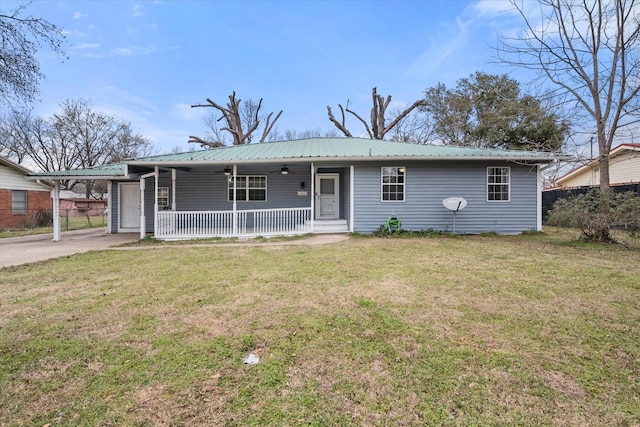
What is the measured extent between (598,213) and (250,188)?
1111 cm

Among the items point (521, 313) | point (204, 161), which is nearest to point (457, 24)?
point (204, 161)

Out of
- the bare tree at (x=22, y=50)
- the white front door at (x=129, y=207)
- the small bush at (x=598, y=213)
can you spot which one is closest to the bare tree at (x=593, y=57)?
the small bush at (x=598, y=213)

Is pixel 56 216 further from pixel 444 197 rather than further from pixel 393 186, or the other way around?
pixel 444 197

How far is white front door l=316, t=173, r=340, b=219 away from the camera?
39.6 feet

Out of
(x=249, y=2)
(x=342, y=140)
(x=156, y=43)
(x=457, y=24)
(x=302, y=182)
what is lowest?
(x=302, y=182)

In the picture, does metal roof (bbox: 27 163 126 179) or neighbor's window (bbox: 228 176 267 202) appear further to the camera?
neighbor's window (bbox: 228 176 267 202)

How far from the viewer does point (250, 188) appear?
477 inches

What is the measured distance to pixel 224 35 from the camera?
54.0 ft

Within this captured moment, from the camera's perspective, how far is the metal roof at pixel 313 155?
386 inches

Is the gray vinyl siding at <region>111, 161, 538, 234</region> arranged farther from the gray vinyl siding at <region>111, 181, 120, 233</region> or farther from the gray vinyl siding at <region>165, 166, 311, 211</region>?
the gray vinyl siding at <region>111, 181, 120, 233</region>

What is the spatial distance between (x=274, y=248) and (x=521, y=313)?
586 centimetres

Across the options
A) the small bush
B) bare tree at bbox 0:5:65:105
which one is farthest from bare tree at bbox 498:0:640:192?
bare tree at bbox 0:5:65:105

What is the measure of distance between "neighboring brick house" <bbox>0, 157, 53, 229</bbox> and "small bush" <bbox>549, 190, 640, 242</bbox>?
22.2m

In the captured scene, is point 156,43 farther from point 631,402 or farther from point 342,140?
point 631,402
